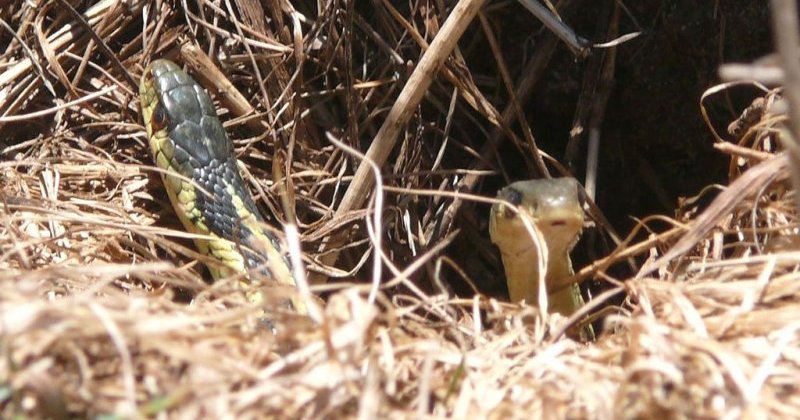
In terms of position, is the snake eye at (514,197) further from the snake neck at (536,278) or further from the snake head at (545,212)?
the snake neck at (536,278)

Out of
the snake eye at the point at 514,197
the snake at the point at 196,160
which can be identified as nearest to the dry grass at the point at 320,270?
the snake at the point at 196,160

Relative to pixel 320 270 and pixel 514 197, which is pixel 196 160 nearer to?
pixel 320 270

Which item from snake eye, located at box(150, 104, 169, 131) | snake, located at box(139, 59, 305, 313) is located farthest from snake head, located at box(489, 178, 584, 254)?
snake eye, located at box(150, 104, 169, 131)

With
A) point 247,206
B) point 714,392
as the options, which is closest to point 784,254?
point 714,392

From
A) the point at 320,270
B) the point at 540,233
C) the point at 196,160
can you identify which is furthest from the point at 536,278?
the point at 196,160

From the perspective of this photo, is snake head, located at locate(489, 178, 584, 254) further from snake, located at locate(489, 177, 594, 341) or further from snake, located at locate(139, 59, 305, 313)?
snake, located at locate(139, 59, 305, 313)

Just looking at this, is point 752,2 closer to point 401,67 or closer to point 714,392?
point 401,67
